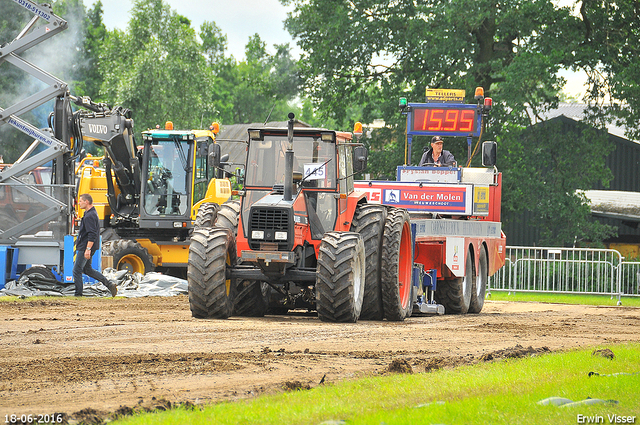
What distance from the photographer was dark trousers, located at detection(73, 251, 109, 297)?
1680 centimetres

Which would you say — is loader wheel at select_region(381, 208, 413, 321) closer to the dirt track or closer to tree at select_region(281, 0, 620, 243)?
the dirt track

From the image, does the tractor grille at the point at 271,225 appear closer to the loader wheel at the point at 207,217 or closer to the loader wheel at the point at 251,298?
the loader wheel at the point at 251,298

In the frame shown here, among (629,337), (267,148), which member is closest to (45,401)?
(267,148)

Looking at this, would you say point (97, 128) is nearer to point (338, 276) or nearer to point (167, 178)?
point (167, 178)

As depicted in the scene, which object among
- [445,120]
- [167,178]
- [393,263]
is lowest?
[393,263]

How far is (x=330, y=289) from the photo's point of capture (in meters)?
11.7

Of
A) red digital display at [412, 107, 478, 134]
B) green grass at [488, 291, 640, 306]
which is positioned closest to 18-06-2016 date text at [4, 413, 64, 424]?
red digital display at [412, 107, 478, 134]

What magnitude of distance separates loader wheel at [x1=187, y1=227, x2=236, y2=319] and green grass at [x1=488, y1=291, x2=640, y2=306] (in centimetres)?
A: 1233

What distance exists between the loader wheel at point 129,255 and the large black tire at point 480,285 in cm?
753

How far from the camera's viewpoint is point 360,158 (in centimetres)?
1246

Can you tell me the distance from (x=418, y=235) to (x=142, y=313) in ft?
16.0

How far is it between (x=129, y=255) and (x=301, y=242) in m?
8.97

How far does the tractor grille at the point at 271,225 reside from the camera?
1189cm

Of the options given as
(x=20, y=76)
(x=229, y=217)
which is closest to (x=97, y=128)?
(x=229, y=217)
